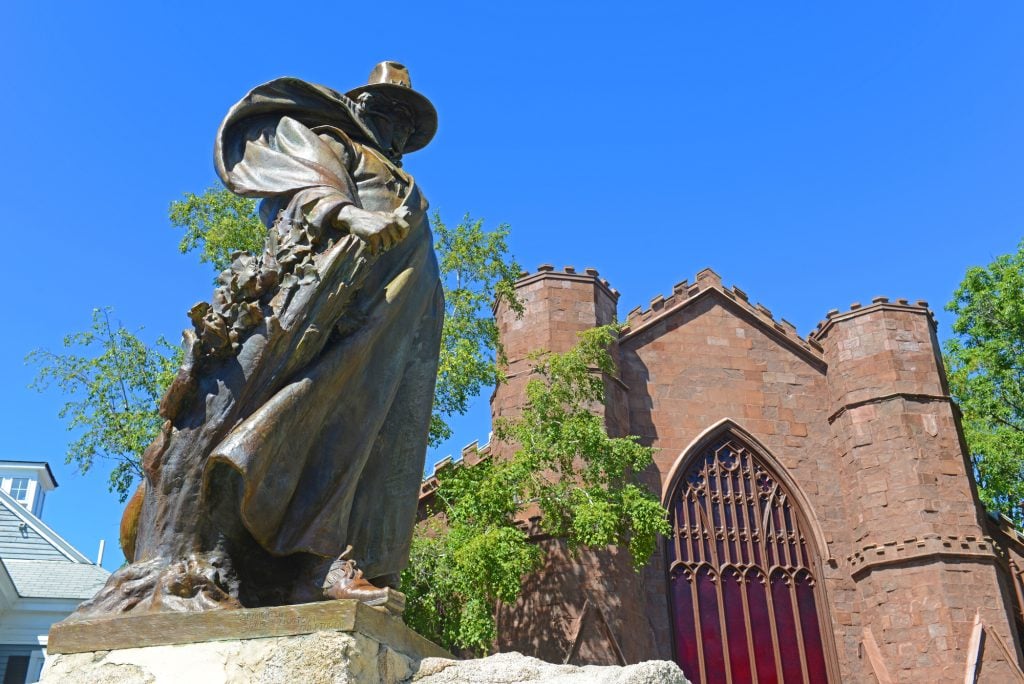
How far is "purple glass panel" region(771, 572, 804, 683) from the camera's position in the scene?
65.4 ft

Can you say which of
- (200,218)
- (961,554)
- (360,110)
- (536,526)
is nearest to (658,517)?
(536,526)

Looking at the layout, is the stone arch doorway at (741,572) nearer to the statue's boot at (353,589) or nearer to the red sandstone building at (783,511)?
the red sandstone building at (783,511)

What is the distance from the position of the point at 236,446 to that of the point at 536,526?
49.7ft

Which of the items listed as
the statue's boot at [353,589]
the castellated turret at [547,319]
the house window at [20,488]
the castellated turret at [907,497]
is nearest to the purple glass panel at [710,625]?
the castellated turret at [907,497]

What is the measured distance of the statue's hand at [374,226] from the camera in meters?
3.19

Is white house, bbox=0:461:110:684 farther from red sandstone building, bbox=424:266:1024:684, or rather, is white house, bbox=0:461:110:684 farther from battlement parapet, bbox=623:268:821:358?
battlement parapet, bbox=623:268:821:358

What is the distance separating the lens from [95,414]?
16.3 metres

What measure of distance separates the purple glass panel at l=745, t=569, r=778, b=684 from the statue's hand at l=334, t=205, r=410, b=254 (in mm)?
18417

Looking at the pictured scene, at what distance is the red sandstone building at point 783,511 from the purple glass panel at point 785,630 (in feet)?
0.09

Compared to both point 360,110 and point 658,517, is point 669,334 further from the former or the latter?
point 360,110

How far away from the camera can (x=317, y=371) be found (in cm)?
307

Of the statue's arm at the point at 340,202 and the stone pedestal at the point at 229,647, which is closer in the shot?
the stone pedestal at the point at 229,647

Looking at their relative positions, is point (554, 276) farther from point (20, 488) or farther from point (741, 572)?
point (20, 488)

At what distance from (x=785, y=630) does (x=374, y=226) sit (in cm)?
1883
